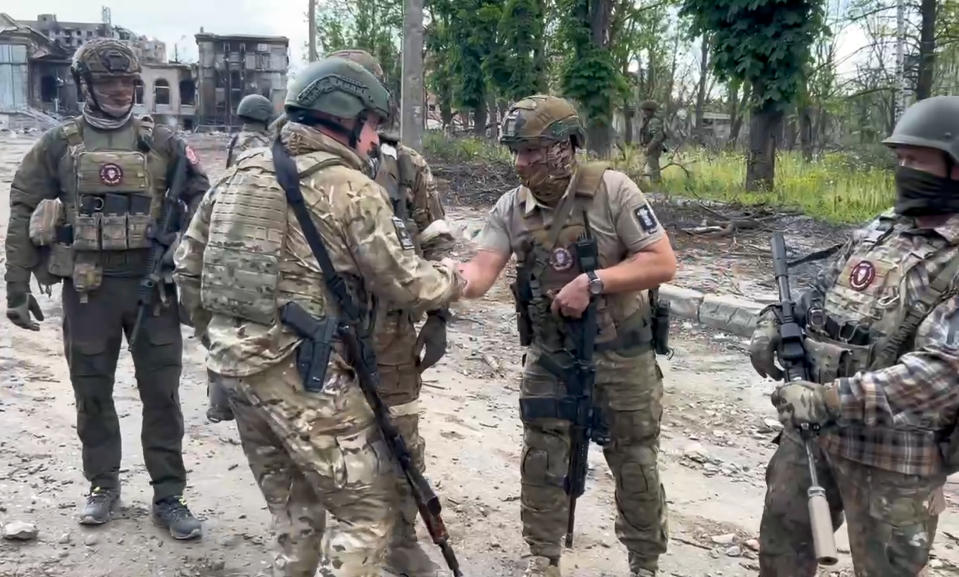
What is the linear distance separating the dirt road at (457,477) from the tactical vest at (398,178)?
1461 millimetres

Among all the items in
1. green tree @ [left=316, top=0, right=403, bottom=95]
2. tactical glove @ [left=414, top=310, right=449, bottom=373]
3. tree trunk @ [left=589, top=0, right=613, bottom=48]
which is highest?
green tree @ [left=316, top=0, right=403, bottom=95]

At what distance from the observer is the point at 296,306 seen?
8.43ft

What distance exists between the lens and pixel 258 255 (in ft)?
8.34

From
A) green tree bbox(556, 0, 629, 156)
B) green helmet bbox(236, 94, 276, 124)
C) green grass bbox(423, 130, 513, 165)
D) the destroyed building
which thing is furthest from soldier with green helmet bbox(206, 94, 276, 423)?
the destroyed building

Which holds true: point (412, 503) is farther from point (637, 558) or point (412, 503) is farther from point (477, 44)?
point (477, 44)

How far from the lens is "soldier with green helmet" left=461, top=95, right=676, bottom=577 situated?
319 centimetres

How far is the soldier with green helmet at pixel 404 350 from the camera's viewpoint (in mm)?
3449

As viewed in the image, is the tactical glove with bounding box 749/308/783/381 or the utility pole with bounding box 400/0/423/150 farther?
the utility pole with bounding box 400/0/423/150

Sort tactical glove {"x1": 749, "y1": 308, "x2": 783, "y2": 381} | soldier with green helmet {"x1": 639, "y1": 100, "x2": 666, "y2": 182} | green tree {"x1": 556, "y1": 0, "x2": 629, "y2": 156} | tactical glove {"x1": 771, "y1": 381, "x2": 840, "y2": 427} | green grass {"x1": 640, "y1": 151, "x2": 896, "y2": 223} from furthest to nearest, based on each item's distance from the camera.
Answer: green tree {"x1": 556, "y1": 0, "x2": 629, "y2": 156}
soldier with green helmet {"x1": 639, "y1": 100, "x2": 666, "y2": 182}
green grass {"x1": 640, "y1": 151, "x2": 896, "y2": 223}
tactical glove {"x1": 749, "y1": 308, "x2": 783, "y2": 381}
tactical glove {"x1": 771, "y1": 381, "x2": 840, "y2": 427}

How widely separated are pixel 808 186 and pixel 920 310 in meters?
10.9

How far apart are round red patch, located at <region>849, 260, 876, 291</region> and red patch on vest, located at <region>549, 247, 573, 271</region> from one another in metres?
0.99

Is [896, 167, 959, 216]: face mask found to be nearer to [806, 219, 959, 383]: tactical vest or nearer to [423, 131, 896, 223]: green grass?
[806, 219, 959, 383]: tactical vest

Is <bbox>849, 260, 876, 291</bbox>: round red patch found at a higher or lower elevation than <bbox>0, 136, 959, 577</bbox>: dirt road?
higher

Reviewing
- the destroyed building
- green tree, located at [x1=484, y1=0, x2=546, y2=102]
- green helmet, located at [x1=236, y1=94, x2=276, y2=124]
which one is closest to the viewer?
green helmet, located at [x1=236, y1=94, x2=276, y2=124]
